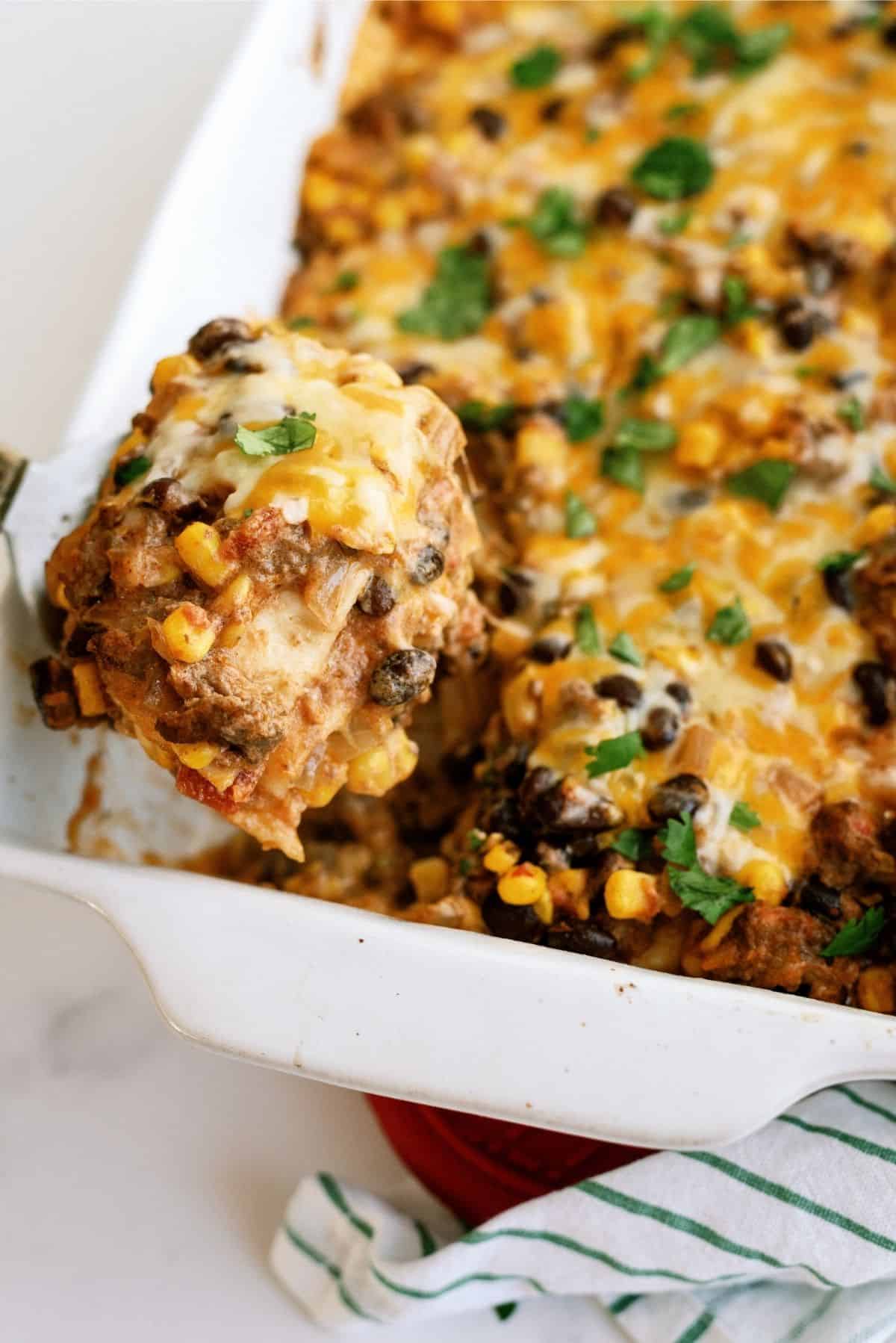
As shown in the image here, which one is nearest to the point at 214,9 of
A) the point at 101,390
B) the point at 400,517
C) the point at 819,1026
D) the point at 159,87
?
the point at 159,87

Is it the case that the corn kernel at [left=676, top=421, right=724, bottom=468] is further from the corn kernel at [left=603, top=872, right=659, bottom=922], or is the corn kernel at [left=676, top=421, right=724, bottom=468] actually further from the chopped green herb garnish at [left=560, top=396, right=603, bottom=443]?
the corn kernel at [left=603, top=872, right=659, bottom=922]

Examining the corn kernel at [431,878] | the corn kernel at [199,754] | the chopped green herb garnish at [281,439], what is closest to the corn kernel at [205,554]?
the chopped green herb garnish at [281,439]

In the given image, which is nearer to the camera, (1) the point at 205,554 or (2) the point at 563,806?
(1) the point at 205,554

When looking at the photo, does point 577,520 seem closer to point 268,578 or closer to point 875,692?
point 875,692

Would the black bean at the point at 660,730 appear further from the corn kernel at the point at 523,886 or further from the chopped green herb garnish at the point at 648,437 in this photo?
the chopped green herb garnish at the point at 648,437

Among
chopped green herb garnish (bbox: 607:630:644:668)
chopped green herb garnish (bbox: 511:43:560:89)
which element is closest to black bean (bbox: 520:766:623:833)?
chopped green herb garnish (bbox: 607:630:644:668)

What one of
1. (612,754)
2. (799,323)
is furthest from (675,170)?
(612,754)
